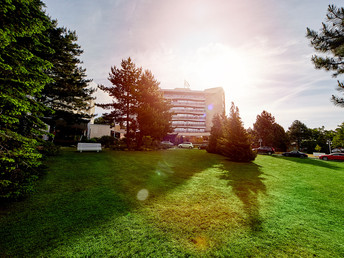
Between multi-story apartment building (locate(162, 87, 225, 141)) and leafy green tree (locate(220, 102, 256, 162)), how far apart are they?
5898 cm

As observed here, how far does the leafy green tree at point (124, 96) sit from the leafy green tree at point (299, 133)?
55575 millimetres

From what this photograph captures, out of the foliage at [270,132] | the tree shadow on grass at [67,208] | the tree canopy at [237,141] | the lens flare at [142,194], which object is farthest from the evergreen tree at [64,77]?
the foliage at [270,132]

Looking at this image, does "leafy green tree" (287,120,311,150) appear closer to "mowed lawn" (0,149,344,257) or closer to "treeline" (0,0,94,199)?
"mowed lawn" (0,149,344,257)

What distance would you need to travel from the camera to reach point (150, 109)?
19578mm

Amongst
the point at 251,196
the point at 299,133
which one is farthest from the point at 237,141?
the point at 299,133

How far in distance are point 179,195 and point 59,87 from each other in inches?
724

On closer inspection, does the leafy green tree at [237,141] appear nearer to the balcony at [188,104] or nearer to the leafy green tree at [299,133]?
the leafy green tree at [299,133]

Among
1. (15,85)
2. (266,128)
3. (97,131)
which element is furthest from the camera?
(266,128)

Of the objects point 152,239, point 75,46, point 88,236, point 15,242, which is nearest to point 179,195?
point 152,239

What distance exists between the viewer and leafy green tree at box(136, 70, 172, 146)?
19.6 m

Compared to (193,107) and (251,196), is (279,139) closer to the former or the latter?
(251,196)

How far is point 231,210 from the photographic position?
4.82 meters

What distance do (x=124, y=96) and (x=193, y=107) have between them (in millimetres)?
61218

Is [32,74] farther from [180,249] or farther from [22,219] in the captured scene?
[180,249]
